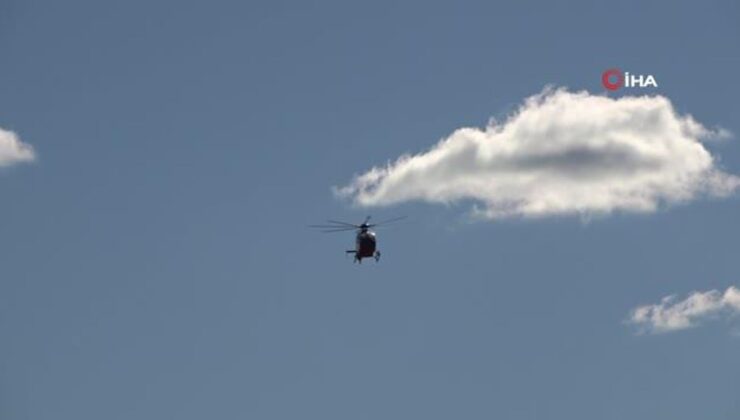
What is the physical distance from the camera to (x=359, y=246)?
489ft
